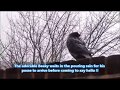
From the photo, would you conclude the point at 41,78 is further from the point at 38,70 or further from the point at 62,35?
the point at 62,35

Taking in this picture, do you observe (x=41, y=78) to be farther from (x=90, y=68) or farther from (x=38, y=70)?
(x=90, y=68)

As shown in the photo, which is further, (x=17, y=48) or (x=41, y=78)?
(x=17, y=48)

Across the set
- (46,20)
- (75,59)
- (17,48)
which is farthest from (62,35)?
(75,59)

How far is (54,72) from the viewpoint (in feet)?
17.3

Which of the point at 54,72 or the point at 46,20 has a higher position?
the point at 46,20
